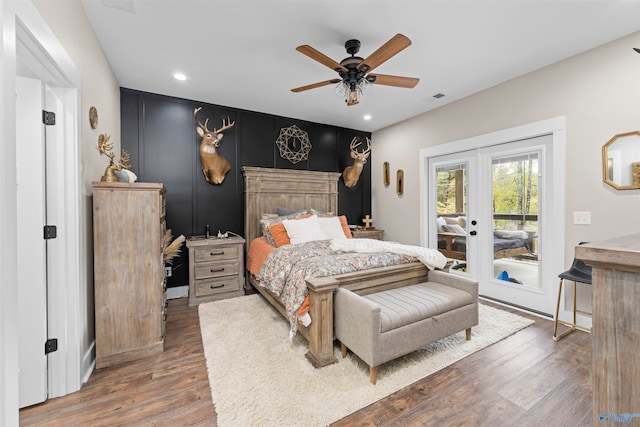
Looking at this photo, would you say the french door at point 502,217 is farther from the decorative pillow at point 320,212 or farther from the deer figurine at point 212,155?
the deer figurine at point 212,155

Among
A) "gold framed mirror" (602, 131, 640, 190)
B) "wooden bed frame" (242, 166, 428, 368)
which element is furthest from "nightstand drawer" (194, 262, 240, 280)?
"gold framed mirror" (602, 131, 640, 190)

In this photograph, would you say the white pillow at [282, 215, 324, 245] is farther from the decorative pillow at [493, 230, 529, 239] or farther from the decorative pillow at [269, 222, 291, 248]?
the decorative pillow at [493, 230, 529, 239]

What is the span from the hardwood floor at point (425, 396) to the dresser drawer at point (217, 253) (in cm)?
127

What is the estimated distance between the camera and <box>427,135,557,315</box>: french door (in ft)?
9.84

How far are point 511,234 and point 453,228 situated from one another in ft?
2.52

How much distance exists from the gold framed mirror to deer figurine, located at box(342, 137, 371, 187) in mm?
2976

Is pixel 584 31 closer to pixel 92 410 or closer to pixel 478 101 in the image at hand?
pixel 478 101

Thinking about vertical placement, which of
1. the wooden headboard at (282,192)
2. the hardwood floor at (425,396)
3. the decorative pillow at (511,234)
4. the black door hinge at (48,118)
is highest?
the black door hinge at (48,118)

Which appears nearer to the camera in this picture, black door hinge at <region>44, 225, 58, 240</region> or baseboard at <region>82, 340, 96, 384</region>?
black door hinge at <region>44, 225, 58, 240</region>

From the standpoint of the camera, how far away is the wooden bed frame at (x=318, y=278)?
2074 millimetres

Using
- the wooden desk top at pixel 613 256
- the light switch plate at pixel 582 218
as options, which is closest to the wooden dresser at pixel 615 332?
the wooden desk top at pixel 613 256

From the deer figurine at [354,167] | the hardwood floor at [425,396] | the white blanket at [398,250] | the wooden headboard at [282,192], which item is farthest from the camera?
the deer figurine at [354,167]

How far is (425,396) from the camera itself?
1.74 metres

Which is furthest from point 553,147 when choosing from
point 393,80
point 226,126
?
point 226,126
